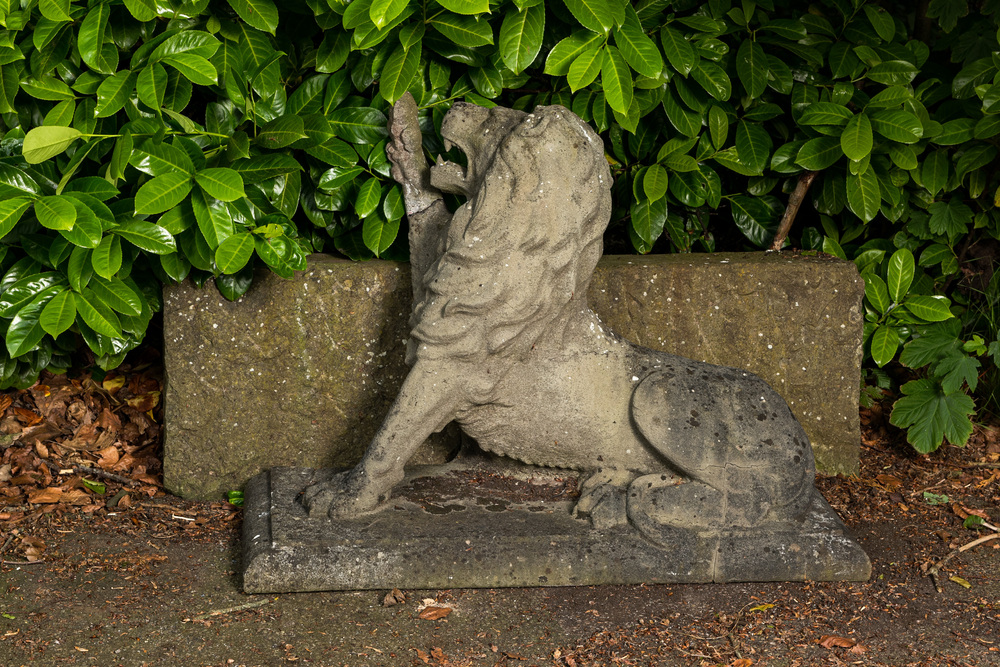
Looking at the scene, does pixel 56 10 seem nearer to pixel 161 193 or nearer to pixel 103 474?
pixel 161 193

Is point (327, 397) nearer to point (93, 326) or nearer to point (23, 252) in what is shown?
point (93, 326)

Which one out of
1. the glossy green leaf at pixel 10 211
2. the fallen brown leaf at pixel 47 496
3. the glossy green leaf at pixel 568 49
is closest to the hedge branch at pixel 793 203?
the glossy green leaf at pixel 568 49

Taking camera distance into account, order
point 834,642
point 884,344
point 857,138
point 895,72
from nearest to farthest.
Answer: point 834,642
point 857,138
point 895,72
point 884,344

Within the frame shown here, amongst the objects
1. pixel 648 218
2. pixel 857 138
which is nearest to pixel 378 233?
pixel 648 218

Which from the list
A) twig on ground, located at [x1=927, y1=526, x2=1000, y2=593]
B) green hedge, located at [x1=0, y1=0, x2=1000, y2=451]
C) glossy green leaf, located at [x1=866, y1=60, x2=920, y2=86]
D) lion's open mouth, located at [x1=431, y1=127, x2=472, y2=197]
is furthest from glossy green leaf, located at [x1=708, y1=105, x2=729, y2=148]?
twig on ground, located at [x1=927, y1=526, x2=1000, y2=593]

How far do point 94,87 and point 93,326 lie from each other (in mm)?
791

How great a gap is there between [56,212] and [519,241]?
140cm

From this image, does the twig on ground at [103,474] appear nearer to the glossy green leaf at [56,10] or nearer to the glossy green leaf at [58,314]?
the glossy green leaf at [58,314]

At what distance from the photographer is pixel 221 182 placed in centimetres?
338

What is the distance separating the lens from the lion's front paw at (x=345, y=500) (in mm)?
3404

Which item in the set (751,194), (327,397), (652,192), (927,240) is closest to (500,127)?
(652,192)

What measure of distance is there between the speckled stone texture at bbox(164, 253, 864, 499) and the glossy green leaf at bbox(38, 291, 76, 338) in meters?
0.34

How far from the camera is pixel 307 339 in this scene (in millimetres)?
3820

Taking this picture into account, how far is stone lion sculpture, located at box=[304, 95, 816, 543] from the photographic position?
3221mm
